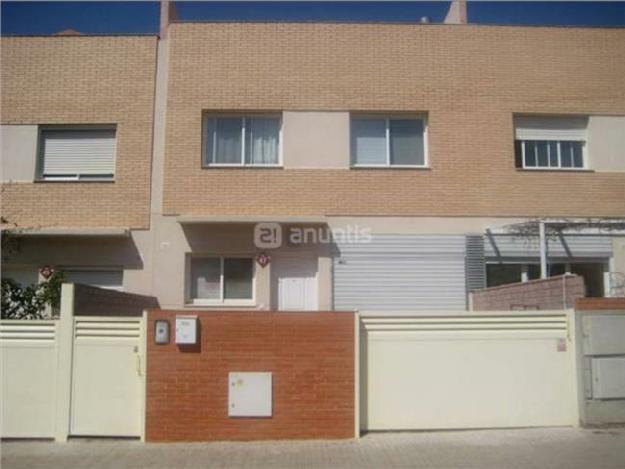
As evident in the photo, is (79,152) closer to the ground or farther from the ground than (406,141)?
closer to the ground

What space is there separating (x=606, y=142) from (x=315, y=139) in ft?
19.7

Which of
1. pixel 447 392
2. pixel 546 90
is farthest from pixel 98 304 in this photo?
pixel 546 90

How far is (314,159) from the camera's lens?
487 inches

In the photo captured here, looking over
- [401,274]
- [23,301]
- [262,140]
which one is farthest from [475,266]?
[23,301]

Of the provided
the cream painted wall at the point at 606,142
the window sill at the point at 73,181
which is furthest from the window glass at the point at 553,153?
the window sill at the point at 73,181

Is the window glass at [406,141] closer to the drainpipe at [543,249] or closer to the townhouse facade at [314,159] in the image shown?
the townhouse facade at [314,159]

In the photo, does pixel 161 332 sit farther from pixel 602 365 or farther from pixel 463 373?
pixel 602 365

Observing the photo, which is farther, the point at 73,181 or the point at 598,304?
the point at 73,181

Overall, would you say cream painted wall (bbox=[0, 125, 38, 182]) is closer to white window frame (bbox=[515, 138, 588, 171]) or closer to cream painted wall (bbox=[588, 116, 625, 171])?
white window frame (bbox=[515, 138, 588, 171])

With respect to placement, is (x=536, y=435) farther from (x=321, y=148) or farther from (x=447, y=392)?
(x=321, y=148)

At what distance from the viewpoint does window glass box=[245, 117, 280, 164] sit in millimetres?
12562

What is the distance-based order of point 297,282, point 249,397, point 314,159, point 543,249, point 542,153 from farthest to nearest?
point 542,153, point 314,159, point 297,282, point 543,249, point 249,397

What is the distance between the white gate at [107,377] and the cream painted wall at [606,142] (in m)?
9.75

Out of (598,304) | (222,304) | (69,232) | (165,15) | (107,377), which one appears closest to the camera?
(107,377)
